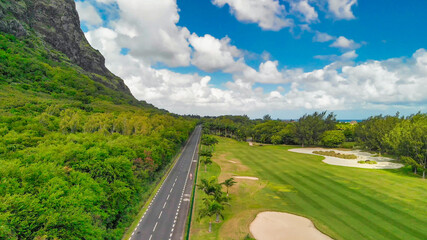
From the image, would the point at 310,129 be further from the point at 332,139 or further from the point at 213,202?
the point at 213,202

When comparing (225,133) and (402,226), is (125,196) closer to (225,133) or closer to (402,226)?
(402,226)

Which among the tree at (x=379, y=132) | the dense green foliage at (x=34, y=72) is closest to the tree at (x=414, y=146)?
the tree at (x=379, y=132)

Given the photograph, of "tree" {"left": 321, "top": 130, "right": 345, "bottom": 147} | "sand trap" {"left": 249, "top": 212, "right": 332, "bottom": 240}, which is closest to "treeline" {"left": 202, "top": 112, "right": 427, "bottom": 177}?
"tree" {"left": 321, "top": 130, "right": 345, "bottom": 147}

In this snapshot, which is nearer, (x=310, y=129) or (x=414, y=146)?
(x=414, y=146)

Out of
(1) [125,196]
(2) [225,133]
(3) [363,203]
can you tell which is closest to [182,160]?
(1) [125,196]

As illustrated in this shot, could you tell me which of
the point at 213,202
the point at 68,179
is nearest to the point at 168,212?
the point at 213,202

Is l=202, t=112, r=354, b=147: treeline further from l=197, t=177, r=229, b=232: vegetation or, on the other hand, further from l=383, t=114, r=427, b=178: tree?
l=197, t=177, r=229, b=232: vegetation
